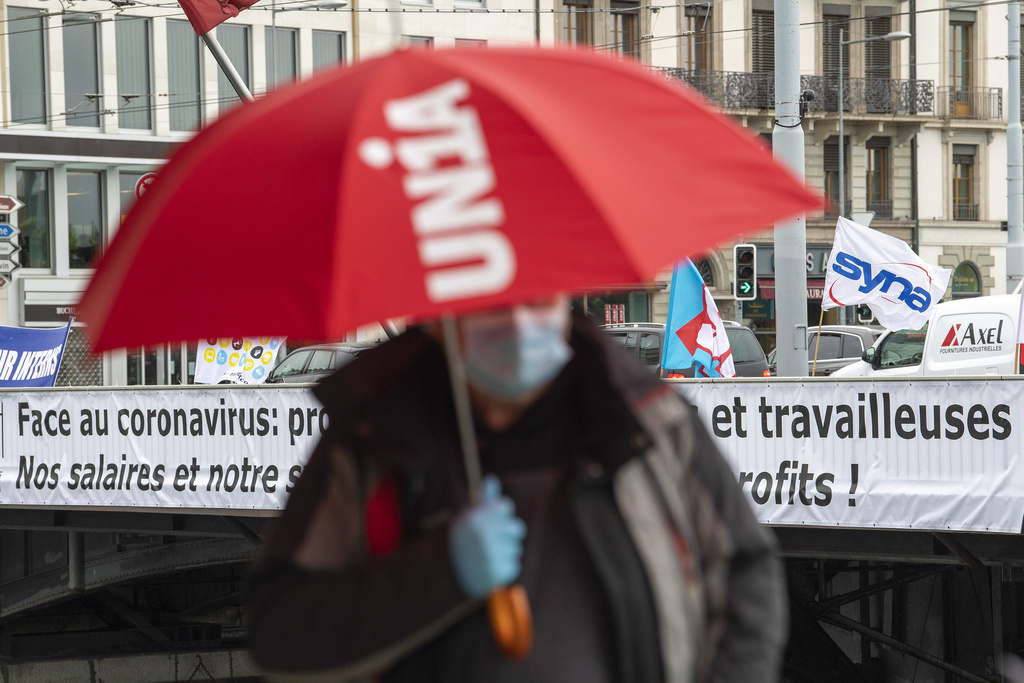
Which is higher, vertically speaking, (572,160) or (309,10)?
(309,10)

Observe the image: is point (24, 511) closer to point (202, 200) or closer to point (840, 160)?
point (202, 200)

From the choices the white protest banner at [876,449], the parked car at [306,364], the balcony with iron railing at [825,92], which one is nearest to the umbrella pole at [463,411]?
the white protest banner at [876,449]

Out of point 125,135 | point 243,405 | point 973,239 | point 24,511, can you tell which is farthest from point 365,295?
point 973,239

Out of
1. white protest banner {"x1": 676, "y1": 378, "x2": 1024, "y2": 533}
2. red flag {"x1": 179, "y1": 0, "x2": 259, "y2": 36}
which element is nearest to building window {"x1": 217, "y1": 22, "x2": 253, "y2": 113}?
red flag {"x1": 179, "y1": 0, "x2": 259, "y2": 36}

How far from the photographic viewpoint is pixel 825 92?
4203 centimetres

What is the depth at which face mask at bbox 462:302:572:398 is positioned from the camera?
2.28m

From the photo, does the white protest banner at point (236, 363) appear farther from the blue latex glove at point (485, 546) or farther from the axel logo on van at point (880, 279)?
the blue latex glove at point (485, 546)

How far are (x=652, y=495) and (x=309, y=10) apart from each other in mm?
35217

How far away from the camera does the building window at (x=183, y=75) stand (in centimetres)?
3550

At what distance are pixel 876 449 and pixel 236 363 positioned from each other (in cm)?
1248

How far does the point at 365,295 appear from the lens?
2.21m

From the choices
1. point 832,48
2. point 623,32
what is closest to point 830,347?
point 623,32

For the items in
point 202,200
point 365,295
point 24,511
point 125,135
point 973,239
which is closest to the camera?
point 365,295

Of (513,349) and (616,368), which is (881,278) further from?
(513,349)
